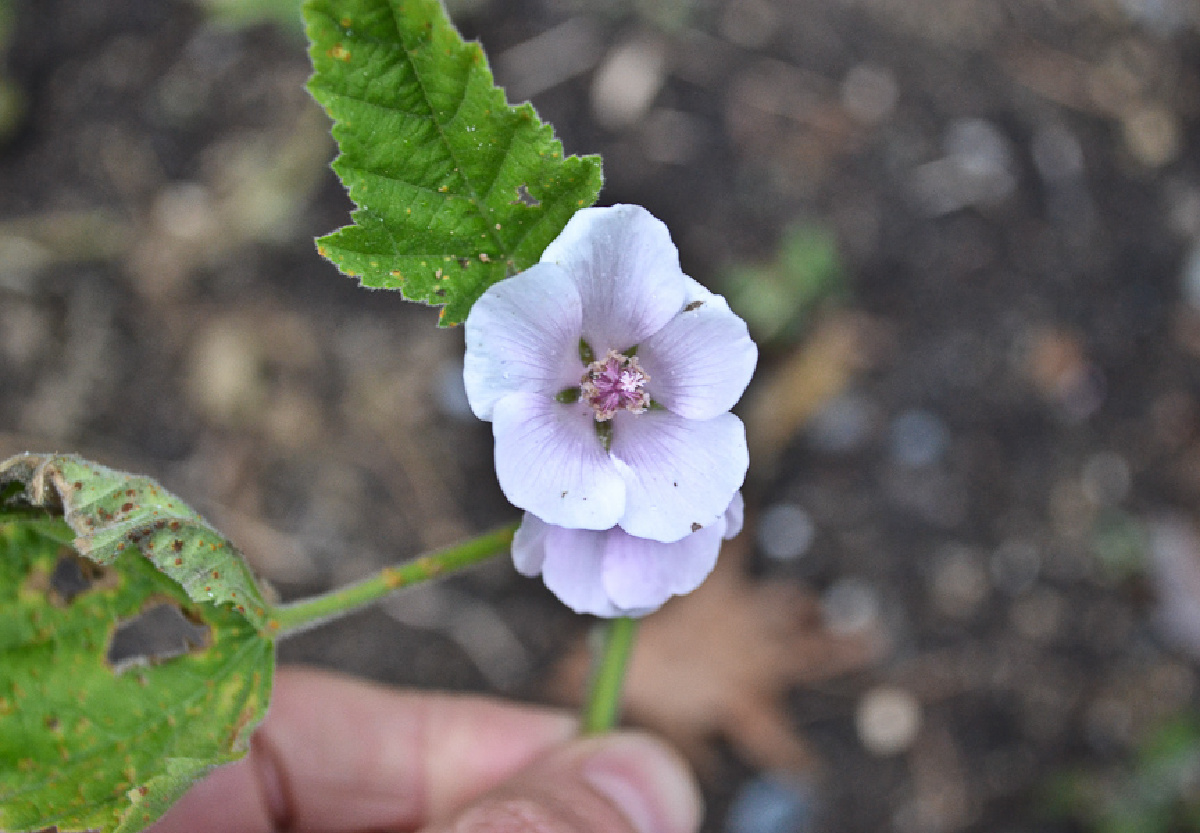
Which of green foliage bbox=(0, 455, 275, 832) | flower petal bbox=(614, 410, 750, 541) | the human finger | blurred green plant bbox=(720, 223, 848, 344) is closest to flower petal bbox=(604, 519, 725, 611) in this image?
flower petal bbox=(614, 410, 750, 541)

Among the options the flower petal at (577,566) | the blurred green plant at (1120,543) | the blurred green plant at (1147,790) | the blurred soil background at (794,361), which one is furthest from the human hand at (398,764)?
the blurred green plant at (1120,543)

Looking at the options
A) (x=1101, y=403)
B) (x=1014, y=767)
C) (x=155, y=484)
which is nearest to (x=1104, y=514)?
(x=1101, y=403)

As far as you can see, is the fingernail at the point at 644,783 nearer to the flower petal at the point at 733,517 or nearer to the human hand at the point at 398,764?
the human hand at the point at 398,764

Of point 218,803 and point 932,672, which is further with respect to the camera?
point 932,672

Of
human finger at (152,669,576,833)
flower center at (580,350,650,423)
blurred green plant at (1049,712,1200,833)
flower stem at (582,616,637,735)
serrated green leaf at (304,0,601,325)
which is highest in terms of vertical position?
serrated green leaf at (304,0,601,325)

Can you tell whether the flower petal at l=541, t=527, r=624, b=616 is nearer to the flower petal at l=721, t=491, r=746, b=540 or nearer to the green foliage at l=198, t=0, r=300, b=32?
the flower petal at l=721, t=491, r=746, b=540

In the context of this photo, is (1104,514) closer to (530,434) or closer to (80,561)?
(530,434)
